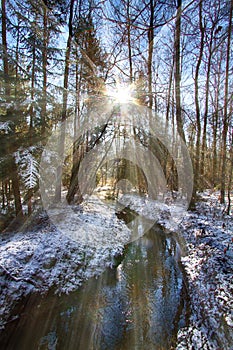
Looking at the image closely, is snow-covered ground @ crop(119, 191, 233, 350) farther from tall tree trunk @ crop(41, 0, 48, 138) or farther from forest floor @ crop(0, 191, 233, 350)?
tall tree trunk @ crop(41, 0, 48, 138)

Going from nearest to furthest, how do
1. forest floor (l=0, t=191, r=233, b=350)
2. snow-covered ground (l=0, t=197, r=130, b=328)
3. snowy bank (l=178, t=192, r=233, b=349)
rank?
snowy bank (l=178, t=192, r=233, b=349), forest floor (l=0, t=191, r=233, b=350), snow-covered ground (l=0, t=197, r=130, b=328)

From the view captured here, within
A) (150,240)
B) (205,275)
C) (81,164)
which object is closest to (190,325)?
(205,275)

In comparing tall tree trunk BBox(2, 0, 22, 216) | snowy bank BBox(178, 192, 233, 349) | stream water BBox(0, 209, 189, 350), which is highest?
tall tree trunk BBox(2, 0, 22, 216)

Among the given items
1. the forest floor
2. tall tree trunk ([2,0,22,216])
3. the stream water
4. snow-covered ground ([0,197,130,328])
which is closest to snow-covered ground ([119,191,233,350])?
the forest floor

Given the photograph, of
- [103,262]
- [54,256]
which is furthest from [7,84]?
[103,262]

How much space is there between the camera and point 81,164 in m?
8.87

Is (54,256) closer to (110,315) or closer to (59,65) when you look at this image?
(110,315)

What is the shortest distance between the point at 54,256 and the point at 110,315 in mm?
1864

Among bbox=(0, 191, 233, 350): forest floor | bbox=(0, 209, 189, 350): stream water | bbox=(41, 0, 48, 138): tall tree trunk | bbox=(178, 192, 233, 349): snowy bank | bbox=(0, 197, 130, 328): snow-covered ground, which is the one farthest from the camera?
bbox=(41, 0, 48, 138): tall tree trunk

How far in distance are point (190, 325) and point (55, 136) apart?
5905mm

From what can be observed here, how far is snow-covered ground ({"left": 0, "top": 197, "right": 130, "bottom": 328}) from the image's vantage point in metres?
3.50

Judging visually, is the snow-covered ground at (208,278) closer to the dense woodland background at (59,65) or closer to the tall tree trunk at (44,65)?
the dense woodland background at (59,65)

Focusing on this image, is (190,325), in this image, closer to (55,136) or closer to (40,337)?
(40,337)

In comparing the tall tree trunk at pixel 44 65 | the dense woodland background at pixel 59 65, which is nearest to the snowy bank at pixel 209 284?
the dense woodland background at pixel 59 65
